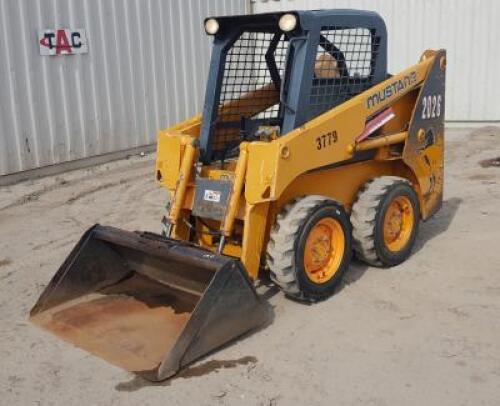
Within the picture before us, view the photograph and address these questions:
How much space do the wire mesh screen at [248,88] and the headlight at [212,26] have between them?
0.70 feet

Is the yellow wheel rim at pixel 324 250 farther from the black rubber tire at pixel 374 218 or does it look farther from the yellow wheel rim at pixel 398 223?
the yellow wheel rim at pixel 398 223

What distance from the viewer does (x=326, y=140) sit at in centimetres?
448

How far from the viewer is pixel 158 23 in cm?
1052

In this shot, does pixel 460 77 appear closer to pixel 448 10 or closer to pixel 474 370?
pixel 448 10

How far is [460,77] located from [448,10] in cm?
116

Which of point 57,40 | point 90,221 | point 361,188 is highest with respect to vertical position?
point 57,40

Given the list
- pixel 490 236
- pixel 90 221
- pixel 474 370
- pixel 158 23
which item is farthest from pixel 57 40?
pixel 474 370

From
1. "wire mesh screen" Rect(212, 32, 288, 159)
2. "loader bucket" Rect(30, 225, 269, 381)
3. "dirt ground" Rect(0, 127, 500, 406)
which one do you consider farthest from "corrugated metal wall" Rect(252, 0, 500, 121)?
"loader bucket" Rect(30, 225, 269, 381)

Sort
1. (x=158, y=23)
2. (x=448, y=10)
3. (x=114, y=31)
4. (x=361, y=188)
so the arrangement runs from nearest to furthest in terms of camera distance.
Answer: (x=361, y=188), (x=114, y=31), (x=158, y=23), (x=448, y=10)

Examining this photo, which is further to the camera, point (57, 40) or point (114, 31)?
point (114, 31)

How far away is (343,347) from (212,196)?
1.37m

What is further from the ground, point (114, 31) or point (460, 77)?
point (114, 31)

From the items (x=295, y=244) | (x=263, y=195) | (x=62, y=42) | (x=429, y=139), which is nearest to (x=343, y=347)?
(x=295, y=244)

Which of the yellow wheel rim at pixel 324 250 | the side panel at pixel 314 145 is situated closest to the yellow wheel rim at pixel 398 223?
the yellow wheel rim at pixel 324 250
